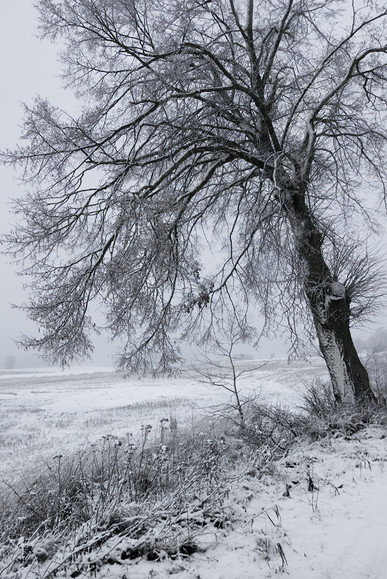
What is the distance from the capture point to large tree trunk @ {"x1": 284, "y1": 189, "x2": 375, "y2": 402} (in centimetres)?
674

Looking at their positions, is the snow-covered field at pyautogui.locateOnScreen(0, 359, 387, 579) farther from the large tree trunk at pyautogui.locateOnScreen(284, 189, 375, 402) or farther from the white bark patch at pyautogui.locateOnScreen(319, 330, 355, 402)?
the large tree trunk at pyautogui.locateOnScreen(284, 189, 375, 402)

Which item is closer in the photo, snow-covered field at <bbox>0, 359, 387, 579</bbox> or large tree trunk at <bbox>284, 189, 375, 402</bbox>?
snow-covered field at <bbox>0, 359, 387, 579</bbox>

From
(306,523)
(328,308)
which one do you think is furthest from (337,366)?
(306,523)

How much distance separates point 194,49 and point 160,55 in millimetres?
999

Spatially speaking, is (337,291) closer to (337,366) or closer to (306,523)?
(337,366)

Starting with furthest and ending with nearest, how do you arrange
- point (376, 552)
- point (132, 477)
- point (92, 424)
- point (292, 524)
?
point (92, 424) < point (132, 477) < point (292, 524) < point (376, 552)

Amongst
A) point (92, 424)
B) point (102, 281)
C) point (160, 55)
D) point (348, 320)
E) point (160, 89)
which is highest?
point (160, 55)

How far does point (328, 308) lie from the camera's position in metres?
6.94

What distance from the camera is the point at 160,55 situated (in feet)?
18.9

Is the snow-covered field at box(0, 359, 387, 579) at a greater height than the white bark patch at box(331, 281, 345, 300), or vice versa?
the white bark patch at box(331, 281, 345, 300)

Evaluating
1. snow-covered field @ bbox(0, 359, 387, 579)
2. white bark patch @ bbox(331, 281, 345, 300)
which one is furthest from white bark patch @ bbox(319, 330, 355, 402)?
snow-covered field @ bbox(0, 359, 387, 579)

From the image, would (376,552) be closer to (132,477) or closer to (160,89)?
(132,477)

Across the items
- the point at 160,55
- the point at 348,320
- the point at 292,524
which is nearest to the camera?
the point at 292,524

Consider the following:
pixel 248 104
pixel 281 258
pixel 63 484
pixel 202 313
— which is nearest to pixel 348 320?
pixel 281 258
